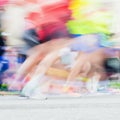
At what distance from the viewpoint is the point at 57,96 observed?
3.98m

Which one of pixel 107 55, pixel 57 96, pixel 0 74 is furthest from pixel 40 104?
pixel 107 55

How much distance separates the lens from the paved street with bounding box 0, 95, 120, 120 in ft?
12.0

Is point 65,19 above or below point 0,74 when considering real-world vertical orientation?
above

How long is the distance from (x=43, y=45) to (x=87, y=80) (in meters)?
0.57

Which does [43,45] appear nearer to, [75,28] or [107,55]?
[75,28]

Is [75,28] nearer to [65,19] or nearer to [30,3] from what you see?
[65,19]

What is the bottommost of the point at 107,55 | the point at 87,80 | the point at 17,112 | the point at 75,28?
the point at 17,112

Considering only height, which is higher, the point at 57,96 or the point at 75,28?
the point at 75,28

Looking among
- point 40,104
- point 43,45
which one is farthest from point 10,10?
point 40,104

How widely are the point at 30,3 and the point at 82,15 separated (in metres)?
0.53

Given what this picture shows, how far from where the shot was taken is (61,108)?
383 cm

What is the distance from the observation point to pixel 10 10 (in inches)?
154

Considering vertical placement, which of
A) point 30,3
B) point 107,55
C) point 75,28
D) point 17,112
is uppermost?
point 30,3

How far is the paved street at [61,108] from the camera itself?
3658 mm
